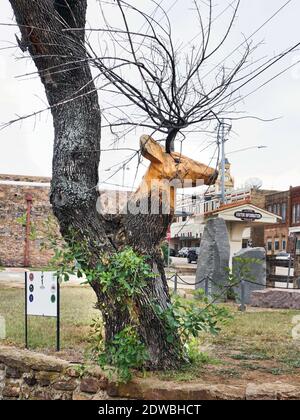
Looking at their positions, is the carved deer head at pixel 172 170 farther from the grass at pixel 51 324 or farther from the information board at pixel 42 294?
the information board at pixel 42 294

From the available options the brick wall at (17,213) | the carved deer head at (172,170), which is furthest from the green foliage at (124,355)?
the brick wall at (17,213)

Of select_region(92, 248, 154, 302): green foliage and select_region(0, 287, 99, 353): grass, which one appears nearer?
select_region(92, 248, 154, 302): green foliage

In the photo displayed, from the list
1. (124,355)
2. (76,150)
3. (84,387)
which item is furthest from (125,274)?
(76,150)

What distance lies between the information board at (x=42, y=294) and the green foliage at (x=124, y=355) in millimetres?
1803

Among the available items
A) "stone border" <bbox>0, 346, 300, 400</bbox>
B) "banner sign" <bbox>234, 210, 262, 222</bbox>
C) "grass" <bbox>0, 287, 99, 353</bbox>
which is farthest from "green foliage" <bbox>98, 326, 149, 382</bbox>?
"banner sign" <bbox>234, 210, 262, 222</bbox>

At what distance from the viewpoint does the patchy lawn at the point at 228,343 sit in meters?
4.71

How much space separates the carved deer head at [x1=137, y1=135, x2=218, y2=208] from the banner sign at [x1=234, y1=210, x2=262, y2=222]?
1275 centimetres

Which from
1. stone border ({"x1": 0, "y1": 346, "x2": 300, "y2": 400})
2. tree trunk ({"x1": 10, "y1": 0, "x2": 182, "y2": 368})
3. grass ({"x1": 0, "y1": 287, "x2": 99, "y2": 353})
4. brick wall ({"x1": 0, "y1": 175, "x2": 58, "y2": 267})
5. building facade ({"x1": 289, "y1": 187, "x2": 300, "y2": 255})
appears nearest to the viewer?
stone border ({"x1": 0, "y1": 346, "x2": 300, "y2": 400})

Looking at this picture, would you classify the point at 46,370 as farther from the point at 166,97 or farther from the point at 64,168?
the point at 166,97

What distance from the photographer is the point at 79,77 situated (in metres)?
5.09

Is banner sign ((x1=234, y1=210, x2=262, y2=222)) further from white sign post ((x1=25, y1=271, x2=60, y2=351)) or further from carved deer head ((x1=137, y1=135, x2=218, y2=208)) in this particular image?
carved deer head ((x1=137, y1=135, x2=218, y2=208))

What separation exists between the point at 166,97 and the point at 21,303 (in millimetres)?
7575

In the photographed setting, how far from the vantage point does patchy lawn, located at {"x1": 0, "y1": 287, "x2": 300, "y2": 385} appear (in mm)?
4715
